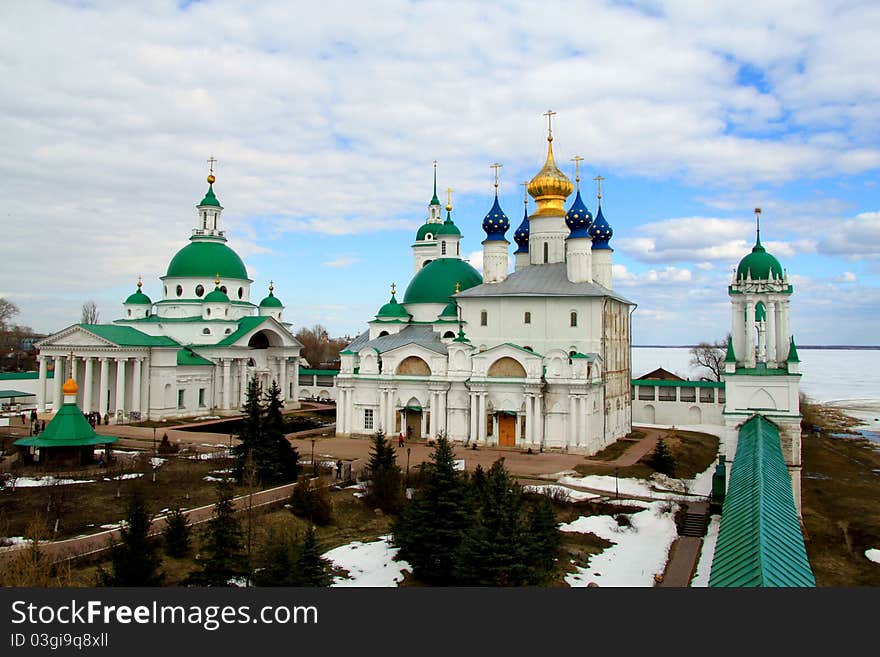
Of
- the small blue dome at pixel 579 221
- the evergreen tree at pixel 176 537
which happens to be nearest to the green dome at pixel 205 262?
the small blue dome at pixel 579 221

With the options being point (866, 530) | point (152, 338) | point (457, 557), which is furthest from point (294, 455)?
point (152, 338)

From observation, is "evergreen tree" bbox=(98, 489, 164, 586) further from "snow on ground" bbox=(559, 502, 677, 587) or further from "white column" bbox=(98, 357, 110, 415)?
"white column" bbox=(98, 357, 110, 415)

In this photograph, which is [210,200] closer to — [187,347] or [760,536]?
[187,347]

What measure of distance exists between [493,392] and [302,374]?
2946cm

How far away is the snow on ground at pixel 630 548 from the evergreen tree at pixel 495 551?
1.98m

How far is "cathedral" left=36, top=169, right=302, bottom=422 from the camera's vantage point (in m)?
41.4

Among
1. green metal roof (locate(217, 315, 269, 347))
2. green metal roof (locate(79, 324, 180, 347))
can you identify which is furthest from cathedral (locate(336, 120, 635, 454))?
green metal roof (locate(79, 324, 180, 347))

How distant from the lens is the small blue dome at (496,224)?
38750 mm

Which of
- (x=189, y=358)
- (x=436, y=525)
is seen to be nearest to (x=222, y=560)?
(x=436, y=525)

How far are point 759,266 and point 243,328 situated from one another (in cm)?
3269

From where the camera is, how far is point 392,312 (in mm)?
41875

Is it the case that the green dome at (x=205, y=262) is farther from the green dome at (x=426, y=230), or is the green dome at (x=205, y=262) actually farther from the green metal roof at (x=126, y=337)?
the green dome at (x=426, y=230)

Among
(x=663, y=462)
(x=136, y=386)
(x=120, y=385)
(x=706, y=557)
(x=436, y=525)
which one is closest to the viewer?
(x=436, y=525)

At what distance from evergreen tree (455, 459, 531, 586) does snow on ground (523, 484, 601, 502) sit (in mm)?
8095
